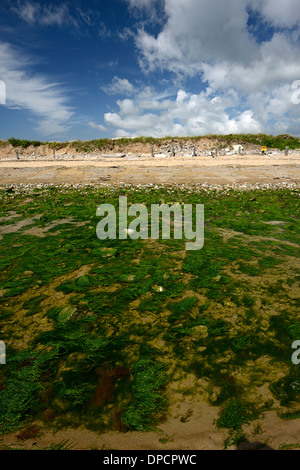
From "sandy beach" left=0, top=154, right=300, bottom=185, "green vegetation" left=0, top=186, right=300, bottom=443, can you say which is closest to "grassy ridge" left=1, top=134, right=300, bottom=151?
"sandy beach" left=0, top=154, right=300, bottom=185

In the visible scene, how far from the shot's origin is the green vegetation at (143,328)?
2.52 m

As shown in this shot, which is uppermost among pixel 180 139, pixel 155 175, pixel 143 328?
pixel 180 139

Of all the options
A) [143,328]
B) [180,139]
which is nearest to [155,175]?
[143,328]

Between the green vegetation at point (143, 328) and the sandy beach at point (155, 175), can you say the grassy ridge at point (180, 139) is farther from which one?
the green vegetation at point (143, 328)

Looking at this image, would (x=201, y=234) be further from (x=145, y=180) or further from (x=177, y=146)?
(x=177, y=146)

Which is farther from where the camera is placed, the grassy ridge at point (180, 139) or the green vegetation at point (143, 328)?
the grassy ridge at point (180, 139)

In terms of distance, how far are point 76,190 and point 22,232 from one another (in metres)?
7.39

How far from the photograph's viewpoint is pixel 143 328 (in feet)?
12.0

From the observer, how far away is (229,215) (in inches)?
378

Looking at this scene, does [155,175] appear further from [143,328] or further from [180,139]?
[180,139]

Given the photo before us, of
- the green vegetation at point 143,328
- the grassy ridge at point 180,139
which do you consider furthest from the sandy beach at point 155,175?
the grassy ridge at point 180,139

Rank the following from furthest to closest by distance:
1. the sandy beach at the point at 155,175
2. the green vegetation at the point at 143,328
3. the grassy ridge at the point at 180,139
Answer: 1. the grassy ridge at the point at 180,139
2. the sandy beach at the point at 155,175
3. the green vegetation at the point at 143,328

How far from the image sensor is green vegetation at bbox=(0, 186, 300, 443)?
2.52m

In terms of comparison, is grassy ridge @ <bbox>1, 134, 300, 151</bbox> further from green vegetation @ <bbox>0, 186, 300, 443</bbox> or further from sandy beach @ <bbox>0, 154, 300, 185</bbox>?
green vegetation @ <bbox>0, 186, 300, 443</bbox>
